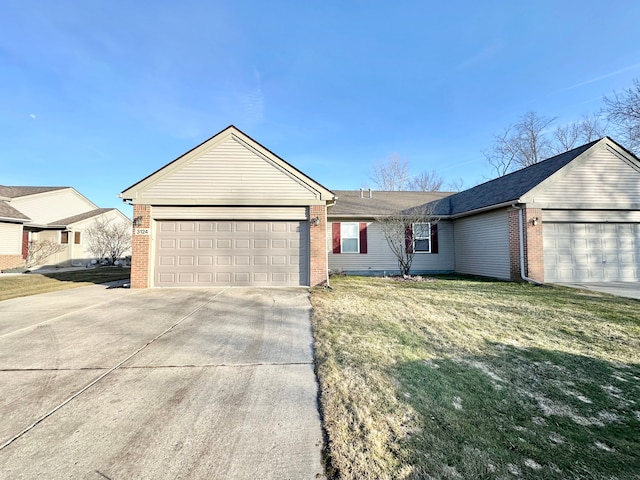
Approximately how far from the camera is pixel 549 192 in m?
10.4

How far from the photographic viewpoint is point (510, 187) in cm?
1184

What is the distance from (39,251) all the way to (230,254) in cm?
1828

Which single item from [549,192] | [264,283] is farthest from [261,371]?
[549,192]

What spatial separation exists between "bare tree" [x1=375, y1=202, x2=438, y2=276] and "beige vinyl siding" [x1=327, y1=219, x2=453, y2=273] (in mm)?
336

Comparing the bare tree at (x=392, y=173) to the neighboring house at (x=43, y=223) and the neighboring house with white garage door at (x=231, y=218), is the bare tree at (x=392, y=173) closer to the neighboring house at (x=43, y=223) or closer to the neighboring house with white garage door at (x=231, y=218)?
the neighboring house with white garage door at (x=231, y=218)

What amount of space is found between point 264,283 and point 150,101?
35.3ft

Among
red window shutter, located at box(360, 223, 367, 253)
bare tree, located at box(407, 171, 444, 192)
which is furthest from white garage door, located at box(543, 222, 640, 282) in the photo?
bare tree, located at box(407, 171, 444, 192)

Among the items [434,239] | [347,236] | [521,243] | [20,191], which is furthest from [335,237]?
[20,191]

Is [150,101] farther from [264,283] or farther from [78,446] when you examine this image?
[78,446]

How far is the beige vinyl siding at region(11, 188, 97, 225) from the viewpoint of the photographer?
2012 cm

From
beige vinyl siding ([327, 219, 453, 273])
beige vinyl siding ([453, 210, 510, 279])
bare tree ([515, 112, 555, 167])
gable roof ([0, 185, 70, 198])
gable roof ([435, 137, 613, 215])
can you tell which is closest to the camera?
gable roof ([435, 137, 613, 215])

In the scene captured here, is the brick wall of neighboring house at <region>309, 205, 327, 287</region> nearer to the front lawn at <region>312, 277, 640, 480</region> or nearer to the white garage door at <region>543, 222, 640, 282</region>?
the front lawn at <region>312, 277, 640, 480</region>

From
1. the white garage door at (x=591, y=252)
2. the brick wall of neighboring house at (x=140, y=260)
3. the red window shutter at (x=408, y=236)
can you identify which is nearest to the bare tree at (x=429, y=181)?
the red window shutter at (x=408, y=236)

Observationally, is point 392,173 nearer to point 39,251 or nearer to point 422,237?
point 422,237
